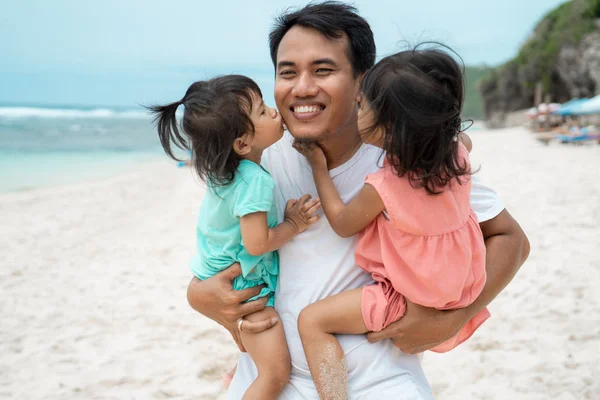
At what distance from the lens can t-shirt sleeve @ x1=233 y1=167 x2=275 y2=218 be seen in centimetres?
226

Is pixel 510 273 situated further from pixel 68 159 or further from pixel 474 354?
pixel 68 159

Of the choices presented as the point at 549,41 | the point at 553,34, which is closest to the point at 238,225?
the point at 553,34

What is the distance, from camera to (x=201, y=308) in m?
2.55

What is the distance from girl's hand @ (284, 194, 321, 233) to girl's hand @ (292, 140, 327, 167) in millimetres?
171

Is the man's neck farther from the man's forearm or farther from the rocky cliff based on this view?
the rocky cliff

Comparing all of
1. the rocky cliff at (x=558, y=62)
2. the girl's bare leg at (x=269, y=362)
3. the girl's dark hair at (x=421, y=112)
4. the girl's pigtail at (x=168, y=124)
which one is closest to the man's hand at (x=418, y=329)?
the girl's bare leg at (x=269, y=362)

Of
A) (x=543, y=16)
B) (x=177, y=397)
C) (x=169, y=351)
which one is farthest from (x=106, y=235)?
(x=543, y=16)

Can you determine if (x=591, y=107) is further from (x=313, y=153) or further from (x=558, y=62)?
(x=313, y=153)

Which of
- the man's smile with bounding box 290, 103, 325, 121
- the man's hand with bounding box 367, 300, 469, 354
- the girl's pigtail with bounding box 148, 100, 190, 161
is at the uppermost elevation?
the man's smile with bounding box 290, 103, 325, 121

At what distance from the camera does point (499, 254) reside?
230 cm

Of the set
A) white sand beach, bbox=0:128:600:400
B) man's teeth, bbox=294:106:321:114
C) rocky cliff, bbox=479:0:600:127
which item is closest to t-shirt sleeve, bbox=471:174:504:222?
man's teeth, bbox=294:106:321:114

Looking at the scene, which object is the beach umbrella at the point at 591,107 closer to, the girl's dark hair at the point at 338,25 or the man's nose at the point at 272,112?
the girl's dark hair at the point at 338,25

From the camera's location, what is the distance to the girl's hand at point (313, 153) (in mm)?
2359

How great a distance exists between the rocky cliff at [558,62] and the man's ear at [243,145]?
33.2 m
